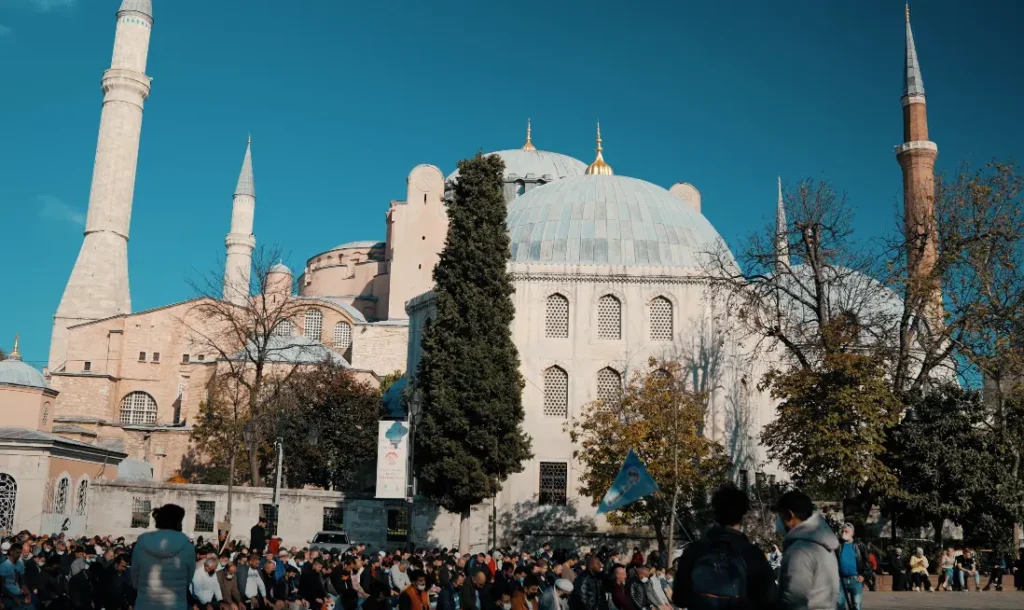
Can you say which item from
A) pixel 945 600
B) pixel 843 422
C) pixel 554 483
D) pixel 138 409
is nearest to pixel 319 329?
pixel 138 409

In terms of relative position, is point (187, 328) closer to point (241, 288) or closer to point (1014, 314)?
point (241, 288)

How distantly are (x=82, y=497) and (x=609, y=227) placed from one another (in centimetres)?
1809

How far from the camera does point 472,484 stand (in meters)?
25.7

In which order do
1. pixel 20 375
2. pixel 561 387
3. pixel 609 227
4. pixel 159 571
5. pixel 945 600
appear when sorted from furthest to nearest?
pixel 609 227, pixel 20 375, pixel 561 387, pixel 945 600, pixel 159 571

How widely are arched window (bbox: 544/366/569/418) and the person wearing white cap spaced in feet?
67.7

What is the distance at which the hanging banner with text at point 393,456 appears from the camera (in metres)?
23.8

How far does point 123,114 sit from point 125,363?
12291mm

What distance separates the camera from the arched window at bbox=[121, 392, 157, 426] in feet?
166

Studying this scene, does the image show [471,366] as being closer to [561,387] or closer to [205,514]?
[561,387]

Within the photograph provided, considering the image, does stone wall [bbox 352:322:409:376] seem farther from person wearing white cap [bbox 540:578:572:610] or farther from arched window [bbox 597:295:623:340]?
person wearing white cap [bbox 540:578:572:610]

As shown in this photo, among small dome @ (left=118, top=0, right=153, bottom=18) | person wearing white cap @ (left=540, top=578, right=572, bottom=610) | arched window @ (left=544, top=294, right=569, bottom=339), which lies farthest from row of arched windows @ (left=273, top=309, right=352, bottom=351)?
person wearing white cap @ (left=540, top=578, right=572, bottom=610)

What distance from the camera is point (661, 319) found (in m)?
31.5

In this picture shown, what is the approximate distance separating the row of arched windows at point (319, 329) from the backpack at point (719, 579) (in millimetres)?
48451

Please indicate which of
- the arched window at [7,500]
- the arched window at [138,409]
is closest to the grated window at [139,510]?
the arched window at [7,500]
